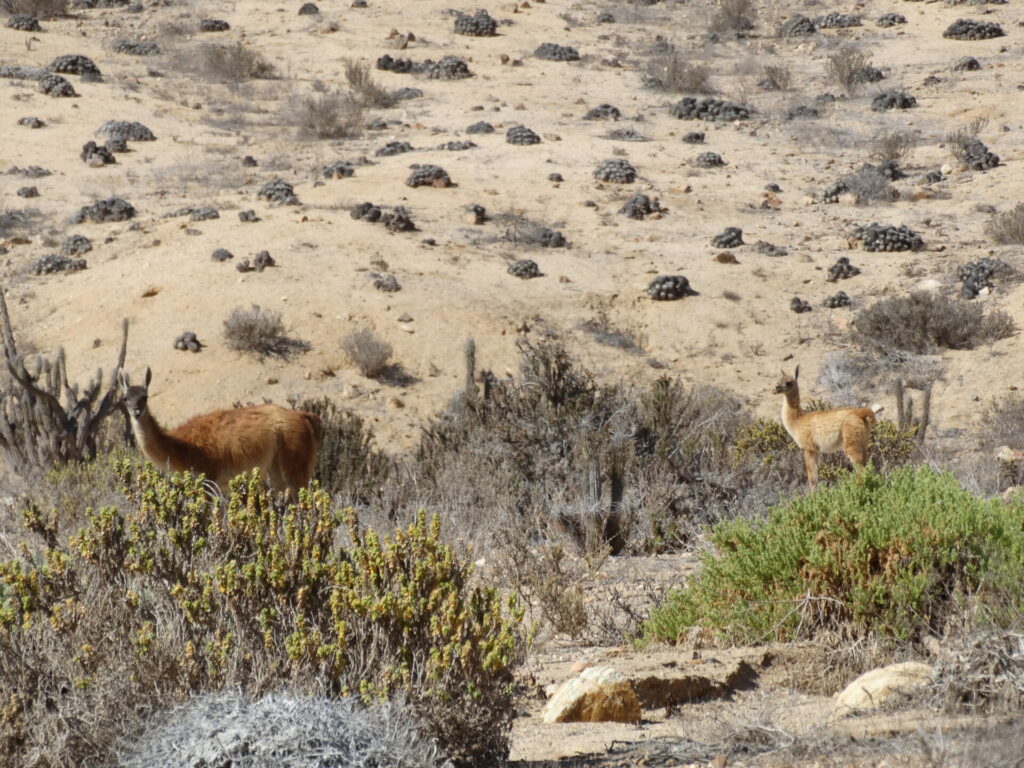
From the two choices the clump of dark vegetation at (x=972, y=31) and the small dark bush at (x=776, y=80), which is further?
the clump of dark vegetation at (x=972, y=31)

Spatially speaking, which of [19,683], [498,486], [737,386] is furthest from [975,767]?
[737,386]

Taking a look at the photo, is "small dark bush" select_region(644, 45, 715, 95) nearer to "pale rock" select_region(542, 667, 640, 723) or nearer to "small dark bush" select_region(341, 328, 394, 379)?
"small dark bush" select_region(341, 328, 394, 379)

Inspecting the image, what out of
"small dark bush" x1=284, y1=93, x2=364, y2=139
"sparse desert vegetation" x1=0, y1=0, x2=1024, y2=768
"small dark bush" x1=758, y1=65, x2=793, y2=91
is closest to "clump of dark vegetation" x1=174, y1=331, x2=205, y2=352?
"sparse desert vegetation" x1=0, y1=0, x2=1024, y2=768

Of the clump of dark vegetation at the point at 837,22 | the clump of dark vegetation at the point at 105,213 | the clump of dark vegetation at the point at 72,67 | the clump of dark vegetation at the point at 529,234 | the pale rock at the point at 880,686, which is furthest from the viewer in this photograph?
the clump of dark vegetation at the point at 837,22

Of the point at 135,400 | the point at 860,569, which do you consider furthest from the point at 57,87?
the point at 860,569

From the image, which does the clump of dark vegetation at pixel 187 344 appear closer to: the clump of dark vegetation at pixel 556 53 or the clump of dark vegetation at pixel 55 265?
the clump of dark vegetation at pixel 55 265

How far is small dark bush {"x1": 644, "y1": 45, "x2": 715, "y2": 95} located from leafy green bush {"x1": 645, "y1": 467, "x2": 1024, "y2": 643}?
24.6 m

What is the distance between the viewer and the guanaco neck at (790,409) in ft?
35.1

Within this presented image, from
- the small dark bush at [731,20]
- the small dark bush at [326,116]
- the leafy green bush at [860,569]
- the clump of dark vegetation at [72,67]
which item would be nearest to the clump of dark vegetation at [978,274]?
the leafy green bush at [860,569]

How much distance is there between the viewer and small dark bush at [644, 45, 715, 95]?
95.4ft

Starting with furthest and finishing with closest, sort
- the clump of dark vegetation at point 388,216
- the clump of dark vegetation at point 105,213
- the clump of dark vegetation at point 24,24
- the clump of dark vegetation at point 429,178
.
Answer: the clump of dark vegetation at point 24,24, the clump of dark vegetation at point 429,178, the clump of dark vegetation at point 105,213, the clump of dark vegetation at point 388,216

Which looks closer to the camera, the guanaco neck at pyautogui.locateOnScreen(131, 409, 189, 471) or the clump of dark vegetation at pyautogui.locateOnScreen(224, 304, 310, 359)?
the guanaco neck at pyautogui.locateOnScreen(131, 409, 189, 471)

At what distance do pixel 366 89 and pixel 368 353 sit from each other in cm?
1447

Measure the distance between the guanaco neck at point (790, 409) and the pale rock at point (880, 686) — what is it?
641 centimetres
